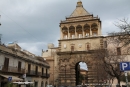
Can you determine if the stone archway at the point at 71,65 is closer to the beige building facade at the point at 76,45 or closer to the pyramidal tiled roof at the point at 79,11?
the beige building facade at the point at 76,45

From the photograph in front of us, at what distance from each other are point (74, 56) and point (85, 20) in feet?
33.1

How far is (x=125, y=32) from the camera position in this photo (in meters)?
10.9

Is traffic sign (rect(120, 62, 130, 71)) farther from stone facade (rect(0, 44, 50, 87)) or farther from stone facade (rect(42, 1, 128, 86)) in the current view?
stone facade (rect(42, 1, 128, 86))

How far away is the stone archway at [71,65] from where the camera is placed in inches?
1510

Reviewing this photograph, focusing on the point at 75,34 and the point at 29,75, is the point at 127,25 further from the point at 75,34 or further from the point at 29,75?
the point at 75,34

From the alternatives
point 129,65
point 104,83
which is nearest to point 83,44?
point 104,83

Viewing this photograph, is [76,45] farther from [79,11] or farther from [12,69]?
[12,69]

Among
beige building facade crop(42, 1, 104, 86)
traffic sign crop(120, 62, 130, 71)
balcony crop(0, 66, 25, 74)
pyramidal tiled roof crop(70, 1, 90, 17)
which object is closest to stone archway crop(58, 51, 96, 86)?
beige building facade crop(42, 1, 104, 86)

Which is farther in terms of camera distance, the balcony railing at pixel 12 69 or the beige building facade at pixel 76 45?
the beige building facade at pixel 76 45

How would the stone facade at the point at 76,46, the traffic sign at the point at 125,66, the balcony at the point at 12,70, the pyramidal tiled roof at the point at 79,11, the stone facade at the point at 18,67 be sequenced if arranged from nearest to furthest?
the traffic sign at the point at 125,66
the balcony at the point at 12,70
the stone facade at the point at 18,67
the stone facade at the point at 76,46
the pyramidal tiled roof at the point at 79,11

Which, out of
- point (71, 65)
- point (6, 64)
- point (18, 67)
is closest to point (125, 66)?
point (6, 64)

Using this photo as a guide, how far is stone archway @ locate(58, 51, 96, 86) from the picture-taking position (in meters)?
38.3

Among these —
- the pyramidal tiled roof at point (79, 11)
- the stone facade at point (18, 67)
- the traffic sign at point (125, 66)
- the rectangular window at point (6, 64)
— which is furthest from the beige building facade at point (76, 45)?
the traffic sign at point (125, 66)

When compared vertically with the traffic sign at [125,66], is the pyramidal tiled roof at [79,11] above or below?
above
